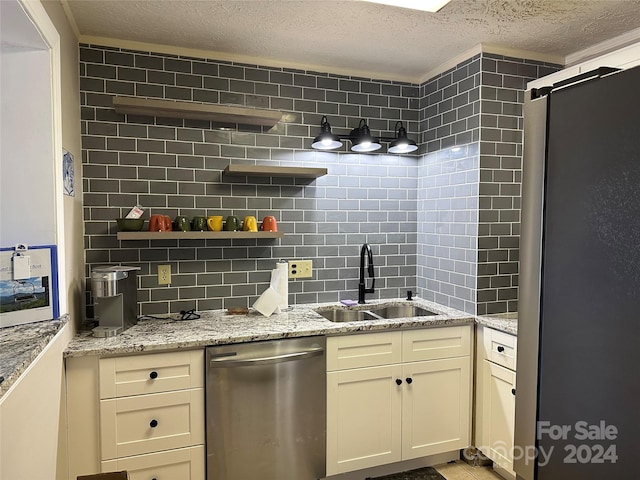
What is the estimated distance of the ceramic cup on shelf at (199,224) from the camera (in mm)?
2393

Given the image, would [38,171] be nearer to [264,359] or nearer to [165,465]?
[264,359]

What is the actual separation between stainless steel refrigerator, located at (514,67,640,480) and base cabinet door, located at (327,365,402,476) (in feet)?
4.22

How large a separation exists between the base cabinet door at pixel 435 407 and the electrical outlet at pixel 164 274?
1.44m

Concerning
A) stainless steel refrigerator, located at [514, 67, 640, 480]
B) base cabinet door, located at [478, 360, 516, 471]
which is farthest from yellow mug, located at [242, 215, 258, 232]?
stainless steel refrigerator, located at [514, 67, 640, 480]

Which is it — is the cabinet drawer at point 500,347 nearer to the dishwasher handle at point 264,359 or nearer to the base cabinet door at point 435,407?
the base cabinet door at point 435,407

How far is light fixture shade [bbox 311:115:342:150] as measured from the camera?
2.57 meters

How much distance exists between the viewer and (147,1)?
194cm

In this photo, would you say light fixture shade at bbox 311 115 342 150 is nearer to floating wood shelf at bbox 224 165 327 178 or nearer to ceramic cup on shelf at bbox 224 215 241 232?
floating wood shelf at bbox 224 165 327 178

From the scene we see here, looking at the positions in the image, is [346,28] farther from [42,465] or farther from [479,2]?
[42,465]

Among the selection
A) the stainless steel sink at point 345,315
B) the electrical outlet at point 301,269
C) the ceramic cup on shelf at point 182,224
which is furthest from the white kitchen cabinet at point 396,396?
the ceramic cup on shelf at point 182,224

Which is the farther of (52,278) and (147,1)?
(147,1)

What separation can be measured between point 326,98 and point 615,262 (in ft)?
7.33

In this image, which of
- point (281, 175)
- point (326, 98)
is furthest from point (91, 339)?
point (326, 98)

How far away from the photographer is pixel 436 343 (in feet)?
7.99
